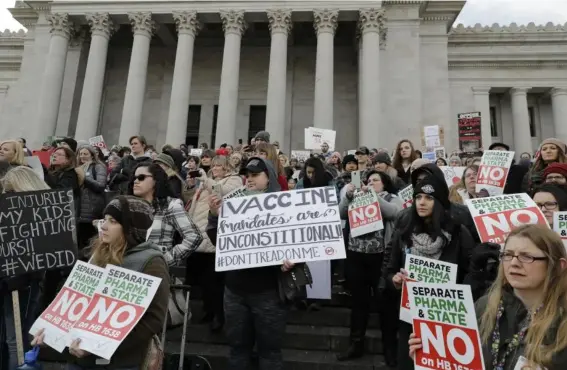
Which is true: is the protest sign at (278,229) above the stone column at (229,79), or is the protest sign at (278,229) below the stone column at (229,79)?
below

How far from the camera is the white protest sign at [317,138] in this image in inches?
666

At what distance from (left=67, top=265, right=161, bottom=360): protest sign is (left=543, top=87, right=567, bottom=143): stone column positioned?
105 feet

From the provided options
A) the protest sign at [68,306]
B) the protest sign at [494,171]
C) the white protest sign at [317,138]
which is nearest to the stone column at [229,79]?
the white protest sign at [317,138]

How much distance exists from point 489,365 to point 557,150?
4.62 m

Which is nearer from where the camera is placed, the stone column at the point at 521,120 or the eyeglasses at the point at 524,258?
the eyeglasses at the point at 524,258

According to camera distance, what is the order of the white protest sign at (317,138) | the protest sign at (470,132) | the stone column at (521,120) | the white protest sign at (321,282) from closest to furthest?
the white protest sign at (321,282) < the protest sign at (470,132) < the white protest sign at (317,138) < the stone column at (521,120)

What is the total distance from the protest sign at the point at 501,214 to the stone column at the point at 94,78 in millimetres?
24483

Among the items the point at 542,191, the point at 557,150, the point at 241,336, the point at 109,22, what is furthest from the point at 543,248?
the point at 109,22

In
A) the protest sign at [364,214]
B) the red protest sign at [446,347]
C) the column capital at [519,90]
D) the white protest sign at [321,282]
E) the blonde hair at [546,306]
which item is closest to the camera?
the blonde hair at [546,306]

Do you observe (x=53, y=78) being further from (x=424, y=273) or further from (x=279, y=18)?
(x=424, y=273)

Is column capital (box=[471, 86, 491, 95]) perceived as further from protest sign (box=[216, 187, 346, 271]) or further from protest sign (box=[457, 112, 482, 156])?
protest sign (box=[216, 187, 346, 271])

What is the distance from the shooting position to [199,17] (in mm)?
27031

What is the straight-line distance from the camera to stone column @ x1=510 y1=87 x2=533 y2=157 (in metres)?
28.7

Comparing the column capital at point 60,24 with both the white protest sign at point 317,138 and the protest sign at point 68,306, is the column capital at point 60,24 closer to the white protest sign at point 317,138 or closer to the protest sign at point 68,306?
the white protest sign at point 317,138
